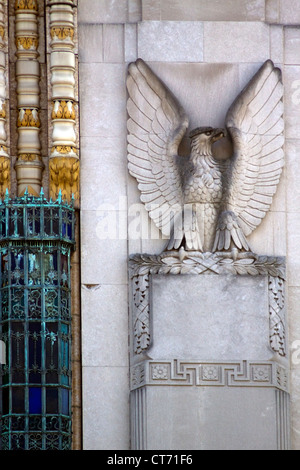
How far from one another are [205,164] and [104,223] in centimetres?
127

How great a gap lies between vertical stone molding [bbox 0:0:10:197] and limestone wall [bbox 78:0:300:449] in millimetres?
834

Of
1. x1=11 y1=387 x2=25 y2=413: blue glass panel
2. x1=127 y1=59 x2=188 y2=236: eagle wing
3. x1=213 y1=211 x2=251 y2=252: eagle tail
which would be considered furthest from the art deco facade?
x1=213 y1=211 x2=251 y2=252: eagle tail

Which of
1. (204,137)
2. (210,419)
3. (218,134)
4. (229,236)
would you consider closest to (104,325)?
(210,419)

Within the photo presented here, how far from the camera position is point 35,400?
70.5 ft

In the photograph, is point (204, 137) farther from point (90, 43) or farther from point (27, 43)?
point (27, 43)

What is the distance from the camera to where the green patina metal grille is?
21.4 m

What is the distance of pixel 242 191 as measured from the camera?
2247 centimetres

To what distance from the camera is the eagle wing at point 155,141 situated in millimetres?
22422

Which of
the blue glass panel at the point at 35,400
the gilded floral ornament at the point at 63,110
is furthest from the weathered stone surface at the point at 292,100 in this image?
the blue glass panel at the point at 35,400

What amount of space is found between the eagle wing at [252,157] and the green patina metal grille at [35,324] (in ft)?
5.91

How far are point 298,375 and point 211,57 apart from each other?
3677 mm

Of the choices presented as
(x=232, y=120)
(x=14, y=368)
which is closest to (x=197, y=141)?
(x=232, y=120)

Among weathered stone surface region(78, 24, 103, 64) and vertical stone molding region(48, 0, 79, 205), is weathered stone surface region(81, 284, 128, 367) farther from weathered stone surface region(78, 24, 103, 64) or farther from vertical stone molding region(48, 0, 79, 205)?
weathered stone surface region(78, 24, 103, 64)

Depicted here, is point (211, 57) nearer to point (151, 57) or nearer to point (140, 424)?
point (151, 57)
